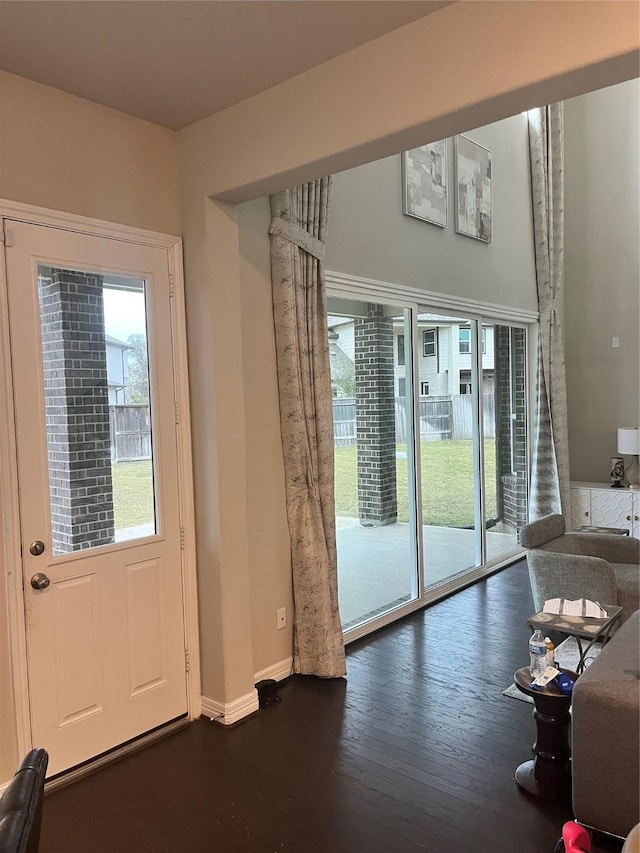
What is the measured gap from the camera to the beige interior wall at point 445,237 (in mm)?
3943

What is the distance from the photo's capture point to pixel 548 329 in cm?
607

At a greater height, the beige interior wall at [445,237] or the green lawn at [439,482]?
the beige interior wall at [445,237]

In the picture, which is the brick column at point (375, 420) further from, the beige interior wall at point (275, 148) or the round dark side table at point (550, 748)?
the round dark side table at point (550, 748)

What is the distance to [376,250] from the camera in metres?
4.16

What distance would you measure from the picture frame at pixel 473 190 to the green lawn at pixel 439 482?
1.73 meters

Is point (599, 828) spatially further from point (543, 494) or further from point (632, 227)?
point (632, 227)

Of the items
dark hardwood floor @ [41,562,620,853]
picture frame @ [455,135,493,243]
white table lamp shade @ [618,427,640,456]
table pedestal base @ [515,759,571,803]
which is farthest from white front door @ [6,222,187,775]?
white table lamp shade @ [618,427,640,456]

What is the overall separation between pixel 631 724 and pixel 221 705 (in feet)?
6.13

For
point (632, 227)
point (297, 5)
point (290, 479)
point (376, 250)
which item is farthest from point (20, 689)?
point (632, 227)

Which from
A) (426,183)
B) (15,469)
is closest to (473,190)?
(426,183)

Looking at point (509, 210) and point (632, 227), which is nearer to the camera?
point (509, 210)

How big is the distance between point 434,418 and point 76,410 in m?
2.91

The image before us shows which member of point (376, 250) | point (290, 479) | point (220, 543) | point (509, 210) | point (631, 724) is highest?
point (509, 210)

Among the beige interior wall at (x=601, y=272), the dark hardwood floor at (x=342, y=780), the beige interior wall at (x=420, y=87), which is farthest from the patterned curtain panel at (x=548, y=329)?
the beige interior wall at (x=420, y=87)
